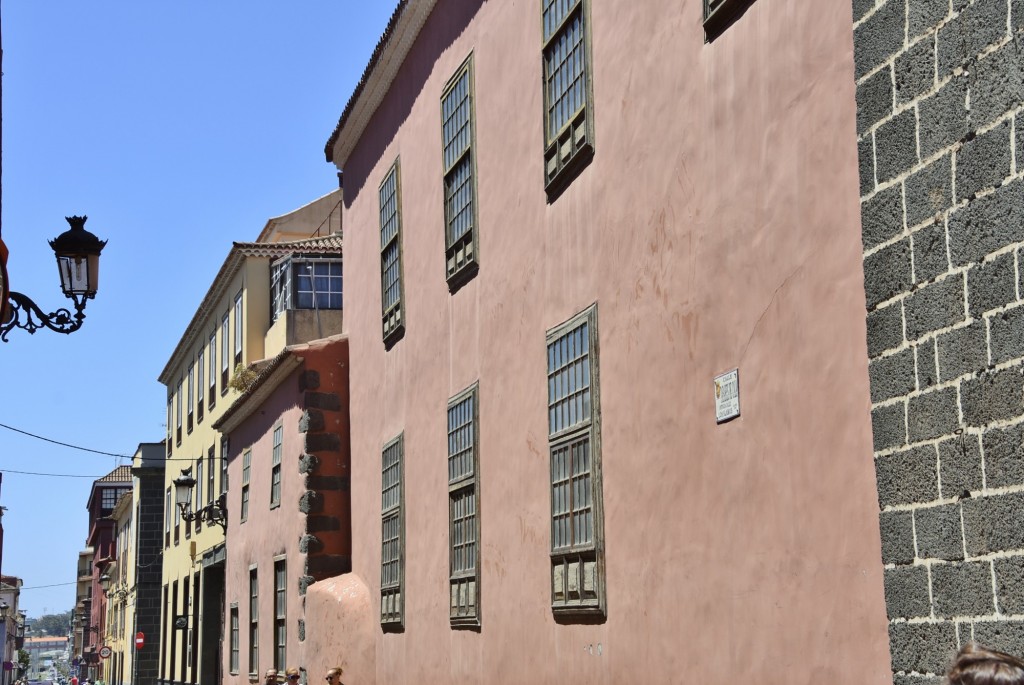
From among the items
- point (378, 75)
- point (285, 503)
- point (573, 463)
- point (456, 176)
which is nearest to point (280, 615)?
point (285, 503)

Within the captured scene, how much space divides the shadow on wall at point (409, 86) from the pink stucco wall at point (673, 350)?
Answer: 0.07 metres

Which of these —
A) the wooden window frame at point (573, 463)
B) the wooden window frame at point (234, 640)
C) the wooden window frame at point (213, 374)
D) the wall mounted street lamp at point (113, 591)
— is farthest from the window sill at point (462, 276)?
the wall mounted street lamp at point (113, 591)

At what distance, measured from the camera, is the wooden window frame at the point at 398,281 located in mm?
15016

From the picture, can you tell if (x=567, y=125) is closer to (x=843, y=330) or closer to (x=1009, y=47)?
(x=843, y=330)

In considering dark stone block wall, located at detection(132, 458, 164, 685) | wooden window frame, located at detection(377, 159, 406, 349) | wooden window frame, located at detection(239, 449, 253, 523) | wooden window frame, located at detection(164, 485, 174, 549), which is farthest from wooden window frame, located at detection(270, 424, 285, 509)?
dark stone block wall, located at detection(132, 458, 164, 685)

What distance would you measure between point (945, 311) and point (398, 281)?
10.1 metres

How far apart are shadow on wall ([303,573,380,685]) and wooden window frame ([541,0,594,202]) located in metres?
6.72

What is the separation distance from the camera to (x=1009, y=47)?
5152 mm

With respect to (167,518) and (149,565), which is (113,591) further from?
(167,518)

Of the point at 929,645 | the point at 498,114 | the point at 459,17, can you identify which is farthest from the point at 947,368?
the point at 459,17

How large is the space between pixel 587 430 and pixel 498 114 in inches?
133

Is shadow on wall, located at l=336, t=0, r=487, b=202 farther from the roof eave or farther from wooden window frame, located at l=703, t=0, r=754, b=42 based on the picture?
wooden window frame, located at l=703, t=0, r=754, b=42

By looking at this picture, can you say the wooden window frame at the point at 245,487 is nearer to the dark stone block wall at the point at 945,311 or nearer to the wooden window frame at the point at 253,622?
the wooden window frame at the point at 253,622

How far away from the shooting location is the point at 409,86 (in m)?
15.1
